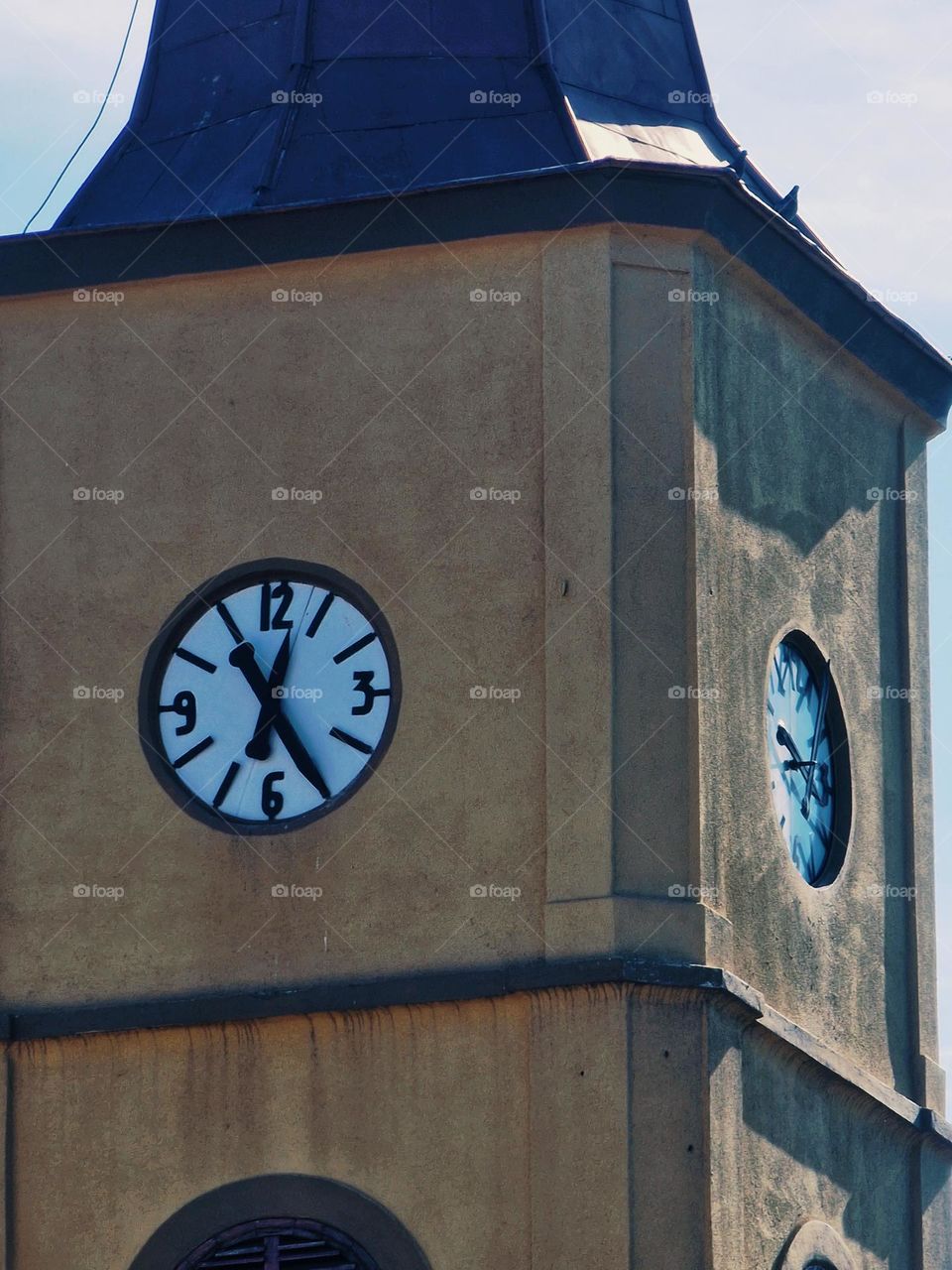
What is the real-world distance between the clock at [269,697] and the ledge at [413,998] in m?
1.00

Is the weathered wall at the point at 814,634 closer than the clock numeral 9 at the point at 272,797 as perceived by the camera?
No

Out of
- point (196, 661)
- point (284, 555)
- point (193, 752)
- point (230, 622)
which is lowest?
point (193, 752)

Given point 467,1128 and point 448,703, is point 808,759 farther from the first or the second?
point 467,1128

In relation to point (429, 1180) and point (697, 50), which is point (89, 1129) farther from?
point (697, 50)

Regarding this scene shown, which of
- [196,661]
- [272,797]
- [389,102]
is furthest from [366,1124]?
[389,102]

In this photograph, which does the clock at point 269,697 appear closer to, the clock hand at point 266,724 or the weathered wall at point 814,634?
the clock hand at point 266,724

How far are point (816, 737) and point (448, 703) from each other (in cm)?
257

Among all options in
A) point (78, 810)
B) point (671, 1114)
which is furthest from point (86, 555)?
point (671, 1114)

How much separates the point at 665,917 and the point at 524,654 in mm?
1655

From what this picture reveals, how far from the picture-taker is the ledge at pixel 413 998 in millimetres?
20000

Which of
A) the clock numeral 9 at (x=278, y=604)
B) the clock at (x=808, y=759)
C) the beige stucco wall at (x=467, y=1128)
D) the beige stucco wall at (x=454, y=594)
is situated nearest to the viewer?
the beige stucco wall at (x=467, y=1128)

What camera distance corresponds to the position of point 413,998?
2039 cm

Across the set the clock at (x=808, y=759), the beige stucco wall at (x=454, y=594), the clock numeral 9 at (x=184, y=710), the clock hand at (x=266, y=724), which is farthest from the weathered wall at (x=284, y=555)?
the clock at (x=808, y=759)

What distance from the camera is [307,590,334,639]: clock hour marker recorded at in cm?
2127
